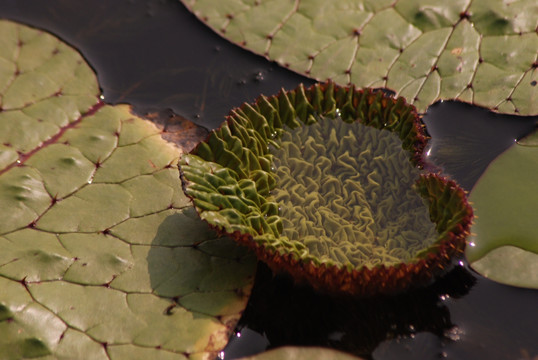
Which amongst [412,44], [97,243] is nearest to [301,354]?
[97,243]

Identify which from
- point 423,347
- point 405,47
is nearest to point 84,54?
point 405,47

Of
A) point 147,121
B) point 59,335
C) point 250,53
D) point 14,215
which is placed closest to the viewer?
point 59,335

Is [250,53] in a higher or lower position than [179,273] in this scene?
higher

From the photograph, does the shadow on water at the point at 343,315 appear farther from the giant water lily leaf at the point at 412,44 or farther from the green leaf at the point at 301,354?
the giant water lily leaf at the point at 412,44

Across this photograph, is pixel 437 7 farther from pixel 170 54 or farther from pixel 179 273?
pixel 179 273

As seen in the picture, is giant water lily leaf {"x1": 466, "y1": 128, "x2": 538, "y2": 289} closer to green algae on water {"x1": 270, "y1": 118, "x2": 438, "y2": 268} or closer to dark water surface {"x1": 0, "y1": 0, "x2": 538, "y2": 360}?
dark water surface {"x1": 0, "y1": 0, "x2": 538, "y2": 360}

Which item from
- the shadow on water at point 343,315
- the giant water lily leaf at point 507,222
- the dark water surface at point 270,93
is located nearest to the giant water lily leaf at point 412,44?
the dark water surface at point 270,93

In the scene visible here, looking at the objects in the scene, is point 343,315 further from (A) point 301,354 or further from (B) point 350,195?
(B) point 350,195
